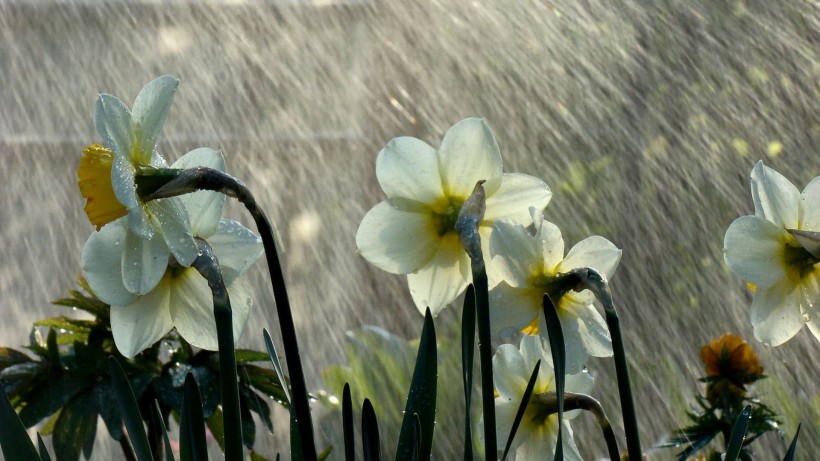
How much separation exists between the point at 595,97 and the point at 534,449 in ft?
7.89

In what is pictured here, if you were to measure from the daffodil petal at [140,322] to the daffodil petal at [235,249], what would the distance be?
0.08 ft

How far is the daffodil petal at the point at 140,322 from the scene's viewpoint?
39 cm

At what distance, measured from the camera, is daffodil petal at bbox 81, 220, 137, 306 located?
363mm

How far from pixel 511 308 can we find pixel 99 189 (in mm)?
170

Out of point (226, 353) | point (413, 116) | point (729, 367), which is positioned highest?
point (413, 116)

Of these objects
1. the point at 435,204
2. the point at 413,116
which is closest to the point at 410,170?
the point at 435,204

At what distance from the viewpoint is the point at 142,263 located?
361mm

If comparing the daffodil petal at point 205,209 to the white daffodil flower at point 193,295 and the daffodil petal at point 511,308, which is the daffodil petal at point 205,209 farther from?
the daffodil petal at point 511,308

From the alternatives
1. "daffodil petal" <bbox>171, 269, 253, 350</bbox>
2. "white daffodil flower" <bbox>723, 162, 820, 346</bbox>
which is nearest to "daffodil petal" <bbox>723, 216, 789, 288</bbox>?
"white daffodil flower" <bbox>723, 162, 820, 346</bbox>

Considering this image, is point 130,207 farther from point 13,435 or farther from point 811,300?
point 811,300

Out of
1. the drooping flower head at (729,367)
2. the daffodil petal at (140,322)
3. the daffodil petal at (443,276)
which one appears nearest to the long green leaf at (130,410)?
the daffodil petal at (140,322)

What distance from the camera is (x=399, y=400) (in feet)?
4.32

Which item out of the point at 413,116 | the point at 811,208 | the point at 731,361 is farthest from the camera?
the point at 413,116

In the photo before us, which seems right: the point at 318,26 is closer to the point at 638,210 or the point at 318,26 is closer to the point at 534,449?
the point at 638,210
